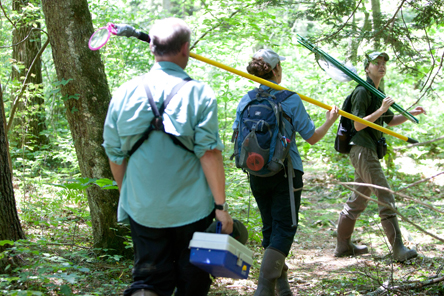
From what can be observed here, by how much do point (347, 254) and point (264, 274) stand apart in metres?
1.98

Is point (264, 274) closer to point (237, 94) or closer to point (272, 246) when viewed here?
point (272, 246)

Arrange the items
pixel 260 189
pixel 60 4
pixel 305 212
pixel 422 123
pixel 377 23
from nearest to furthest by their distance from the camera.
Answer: pixel 260 189, pixel 60 4, pixel 377 23, pixel 305 212, pixel 422 123

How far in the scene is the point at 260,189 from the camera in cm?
323

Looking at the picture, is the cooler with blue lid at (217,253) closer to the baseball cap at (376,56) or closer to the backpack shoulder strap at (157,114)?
the backpack shoulder strap at (157,114)

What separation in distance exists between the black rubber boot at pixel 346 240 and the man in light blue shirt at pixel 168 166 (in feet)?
8.74

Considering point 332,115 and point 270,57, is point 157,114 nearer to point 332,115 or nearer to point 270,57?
point 270,57

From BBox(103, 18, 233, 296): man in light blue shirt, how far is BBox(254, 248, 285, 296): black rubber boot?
0.87m

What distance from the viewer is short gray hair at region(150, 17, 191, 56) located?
2092 mm

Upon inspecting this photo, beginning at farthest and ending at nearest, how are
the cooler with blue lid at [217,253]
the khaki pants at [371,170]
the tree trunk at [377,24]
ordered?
the tree trunk at [377,24], the khaki pants at [371,170], the cooler with blue lid at [217,253]

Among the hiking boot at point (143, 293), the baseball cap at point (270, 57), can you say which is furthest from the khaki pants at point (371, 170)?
the hiking boot at point (143, 293)

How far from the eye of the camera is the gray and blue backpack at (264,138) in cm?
295

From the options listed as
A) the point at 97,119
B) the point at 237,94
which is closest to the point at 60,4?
the point at 97,119

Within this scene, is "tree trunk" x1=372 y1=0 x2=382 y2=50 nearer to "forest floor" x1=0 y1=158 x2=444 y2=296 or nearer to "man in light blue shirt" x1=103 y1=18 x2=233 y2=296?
"forest floor" x1=0 y1=158 x2=444 y2=296

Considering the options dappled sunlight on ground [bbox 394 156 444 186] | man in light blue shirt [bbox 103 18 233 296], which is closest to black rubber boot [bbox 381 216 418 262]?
man in light blue shirt [bbox 103 18 233 296]
